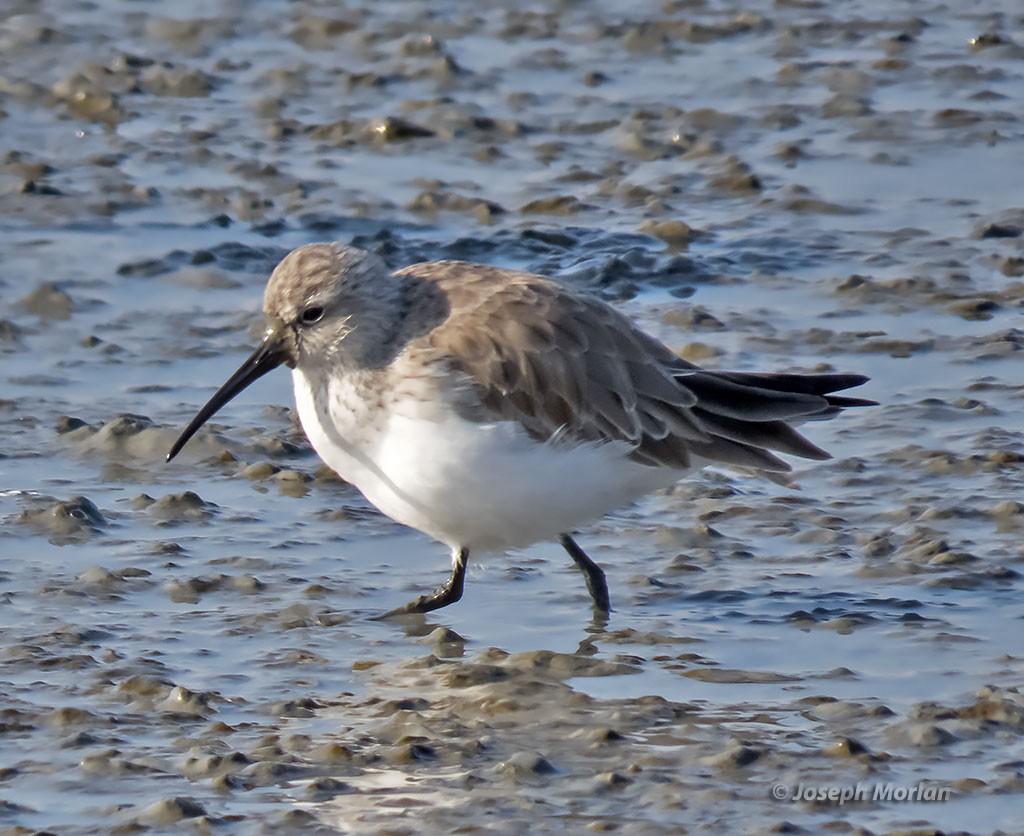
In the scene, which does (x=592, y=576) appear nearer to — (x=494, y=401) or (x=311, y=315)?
(x=494, y=401)

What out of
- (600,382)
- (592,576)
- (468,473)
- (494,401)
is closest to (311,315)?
(494,401)

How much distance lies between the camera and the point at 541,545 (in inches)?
329

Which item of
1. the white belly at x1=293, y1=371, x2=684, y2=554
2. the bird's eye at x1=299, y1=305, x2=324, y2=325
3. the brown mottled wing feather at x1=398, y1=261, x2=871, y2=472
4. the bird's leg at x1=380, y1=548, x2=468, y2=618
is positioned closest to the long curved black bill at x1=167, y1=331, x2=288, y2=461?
the bird's eye at x1=299, y1=305, x2=324, y2=325

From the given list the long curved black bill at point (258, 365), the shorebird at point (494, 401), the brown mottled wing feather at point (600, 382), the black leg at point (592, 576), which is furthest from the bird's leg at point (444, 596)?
the long curved black bill at point (258, 365)

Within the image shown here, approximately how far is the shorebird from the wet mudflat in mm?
501

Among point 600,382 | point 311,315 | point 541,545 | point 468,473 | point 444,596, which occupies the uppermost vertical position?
point 311,315

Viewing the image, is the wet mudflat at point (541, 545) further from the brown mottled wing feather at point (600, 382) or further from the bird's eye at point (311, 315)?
the bird's eye at point (311, 315)

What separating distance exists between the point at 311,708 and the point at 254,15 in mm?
8802

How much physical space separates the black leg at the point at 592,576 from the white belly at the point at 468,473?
0.16m

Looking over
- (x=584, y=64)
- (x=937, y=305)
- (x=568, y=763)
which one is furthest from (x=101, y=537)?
(x=584, y=64)

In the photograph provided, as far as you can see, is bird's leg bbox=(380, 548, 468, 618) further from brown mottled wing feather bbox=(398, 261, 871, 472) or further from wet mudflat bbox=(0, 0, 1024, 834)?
brown mottled wing feather bbox=(398, 261, 871, 472)

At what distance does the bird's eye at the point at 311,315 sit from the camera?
7.51 m

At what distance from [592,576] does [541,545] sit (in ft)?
2.82

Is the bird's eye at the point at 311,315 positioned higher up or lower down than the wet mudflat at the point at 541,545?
higher up
